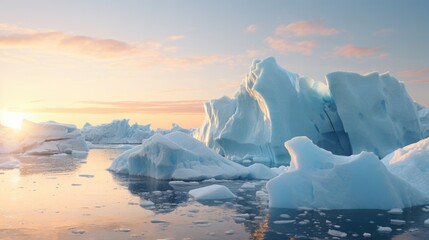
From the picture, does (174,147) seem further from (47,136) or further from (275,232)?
(47,136)

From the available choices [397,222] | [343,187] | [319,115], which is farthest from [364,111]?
[397,222]

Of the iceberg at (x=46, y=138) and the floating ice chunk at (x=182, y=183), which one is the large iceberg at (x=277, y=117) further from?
the iceberg at (x=46, y=138)

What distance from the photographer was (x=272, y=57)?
75.2ft

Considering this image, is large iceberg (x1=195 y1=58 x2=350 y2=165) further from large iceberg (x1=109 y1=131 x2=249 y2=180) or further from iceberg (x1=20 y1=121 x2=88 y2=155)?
iceberg (x1=20 y1=121 x2=88 y2=155)

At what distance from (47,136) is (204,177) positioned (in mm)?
20041

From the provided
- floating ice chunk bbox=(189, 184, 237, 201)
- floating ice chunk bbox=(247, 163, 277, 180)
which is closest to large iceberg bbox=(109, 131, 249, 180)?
floating ice chunk bbox=(247, 163, 277, 180)

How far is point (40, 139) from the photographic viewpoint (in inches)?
1222

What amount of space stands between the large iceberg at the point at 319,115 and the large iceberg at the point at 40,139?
1258 centimetres

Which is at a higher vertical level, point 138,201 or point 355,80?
point 355,80

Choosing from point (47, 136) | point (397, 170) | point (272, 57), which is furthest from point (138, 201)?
point (47, 136)

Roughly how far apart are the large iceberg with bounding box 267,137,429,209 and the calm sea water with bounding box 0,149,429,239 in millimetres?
345

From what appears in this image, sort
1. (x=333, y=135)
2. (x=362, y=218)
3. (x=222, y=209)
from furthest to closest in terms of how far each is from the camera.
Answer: (x=333, y=135)
(x=222, y=209)
(x=362, y=218)

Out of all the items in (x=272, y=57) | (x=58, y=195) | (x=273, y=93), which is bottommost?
(x=58, y=195)

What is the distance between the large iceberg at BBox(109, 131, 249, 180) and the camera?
14898 millimetres
